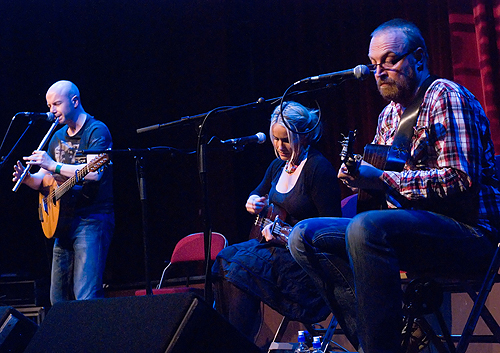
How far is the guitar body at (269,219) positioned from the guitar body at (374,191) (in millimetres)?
667

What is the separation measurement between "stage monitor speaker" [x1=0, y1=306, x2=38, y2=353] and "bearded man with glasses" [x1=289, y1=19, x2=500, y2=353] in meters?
1.17

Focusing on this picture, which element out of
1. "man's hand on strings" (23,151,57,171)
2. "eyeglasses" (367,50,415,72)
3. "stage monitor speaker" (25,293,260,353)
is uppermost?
"eyeglasses" (367,50,415,72)

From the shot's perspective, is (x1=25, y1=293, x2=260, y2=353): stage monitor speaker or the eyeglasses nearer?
(x1=25, y1=293, x2=260, y2=353): stage monitor speaker

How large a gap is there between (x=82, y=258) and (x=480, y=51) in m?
3.06

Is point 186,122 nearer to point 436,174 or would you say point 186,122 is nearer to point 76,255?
point 436,174

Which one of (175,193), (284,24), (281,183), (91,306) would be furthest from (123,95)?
(91,306)

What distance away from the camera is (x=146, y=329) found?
1606 millimetres

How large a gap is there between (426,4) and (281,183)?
83.4 inches

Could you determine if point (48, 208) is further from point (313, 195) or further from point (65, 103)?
point (313, 195)

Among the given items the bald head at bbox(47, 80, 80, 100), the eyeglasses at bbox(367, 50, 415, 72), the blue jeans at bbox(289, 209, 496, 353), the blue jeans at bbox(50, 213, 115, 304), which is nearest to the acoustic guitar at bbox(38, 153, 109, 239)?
the blue jeans at bbox(50, 213, 115, 304)

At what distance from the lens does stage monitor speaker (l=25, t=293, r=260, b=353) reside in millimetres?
1559

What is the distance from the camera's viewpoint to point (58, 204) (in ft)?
12.7

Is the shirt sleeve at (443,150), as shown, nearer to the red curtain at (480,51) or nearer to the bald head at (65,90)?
the red curtain at (480,51)

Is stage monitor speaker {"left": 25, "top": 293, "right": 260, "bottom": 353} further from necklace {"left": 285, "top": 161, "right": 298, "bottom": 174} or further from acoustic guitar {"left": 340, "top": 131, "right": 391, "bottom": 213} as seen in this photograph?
necklace {"left": 285, "top": 161, "right": 298, "bottom": 174}
